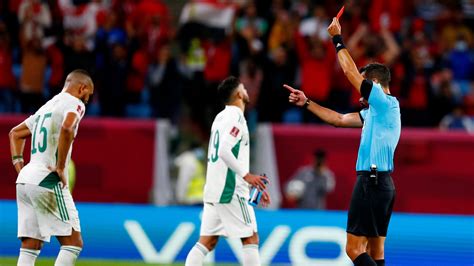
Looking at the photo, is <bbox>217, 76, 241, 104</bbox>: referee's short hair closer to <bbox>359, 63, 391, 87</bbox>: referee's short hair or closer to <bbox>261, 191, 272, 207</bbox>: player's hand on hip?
<bbox>261, 191, 272, 207</bbox>: player's hand on hip

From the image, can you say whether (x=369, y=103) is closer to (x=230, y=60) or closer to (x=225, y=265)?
(x=225, y=265)

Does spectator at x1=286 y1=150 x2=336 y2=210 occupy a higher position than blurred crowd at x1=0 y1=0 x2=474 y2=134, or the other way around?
blurred crowd at x1=0 y1=0 x2=474 y2=134

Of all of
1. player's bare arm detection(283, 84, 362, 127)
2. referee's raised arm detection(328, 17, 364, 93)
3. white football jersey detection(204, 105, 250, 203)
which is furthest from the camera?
white football jersey detection(204, 105, 250, 203)

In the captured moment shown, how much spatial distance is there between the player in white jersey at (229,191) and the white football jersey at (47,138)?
183 cm

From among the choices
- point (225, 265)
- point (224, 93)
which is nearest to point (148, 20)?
point (225, 265)

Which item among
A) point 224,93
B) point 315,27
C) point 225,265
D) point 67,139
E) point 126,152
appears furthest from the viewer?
point 315,27

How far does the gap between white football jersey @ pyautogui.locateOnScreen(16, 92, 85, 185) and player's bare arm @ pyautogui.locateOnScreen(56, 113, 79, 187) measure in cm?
12

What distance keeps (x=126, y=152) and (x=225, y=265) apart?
4429 millimetres

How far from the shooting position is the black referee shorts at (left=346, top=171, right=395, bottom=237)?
35.4 ft

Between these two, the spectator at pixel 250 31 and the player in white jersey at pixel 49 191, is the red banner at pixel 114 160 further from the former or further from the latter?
the player in white jersey at pixel 49 191

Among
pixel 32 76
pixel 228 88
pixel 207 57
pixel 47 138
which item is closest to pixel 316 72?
pixel 207 57

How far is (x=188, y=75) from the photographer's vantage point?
19.7 m

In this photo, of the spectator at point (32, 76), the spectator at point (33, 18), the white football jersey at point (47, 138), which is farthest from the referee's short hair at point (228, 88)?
the spectator at point (33, 18)

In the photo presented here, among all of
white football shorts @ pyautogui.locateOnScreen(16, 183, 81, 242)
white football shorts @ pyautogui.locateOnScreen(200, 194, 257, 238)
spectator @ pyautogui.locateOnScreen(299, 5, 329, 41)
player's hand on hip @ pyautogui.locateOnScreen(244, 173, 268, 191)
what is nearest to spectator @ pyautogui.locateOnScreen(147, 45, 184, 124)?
spectator @ pyautogui.locateOnScreen(299, 5, 329, 41)
